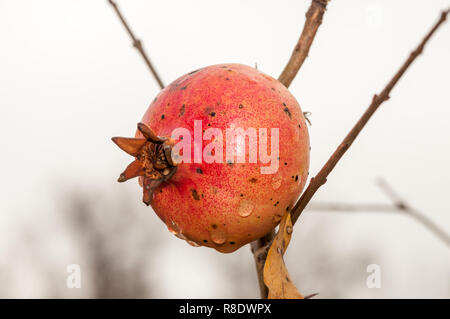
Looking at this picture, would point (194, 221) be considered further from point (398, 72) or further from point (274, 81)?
point (398, 72)

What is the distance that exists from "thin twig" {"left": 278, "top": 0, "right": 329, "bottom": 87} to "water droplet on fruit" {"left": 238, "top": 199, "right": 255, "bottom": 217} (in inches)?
13.0

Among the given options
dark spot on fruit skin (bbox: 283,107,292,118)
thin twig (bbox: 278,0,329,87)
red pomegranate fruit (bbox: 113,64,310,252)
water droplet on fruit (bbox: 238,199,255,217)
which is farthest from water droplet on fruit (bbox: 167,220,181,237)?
thin twig (bbox: 278,0,329,87)

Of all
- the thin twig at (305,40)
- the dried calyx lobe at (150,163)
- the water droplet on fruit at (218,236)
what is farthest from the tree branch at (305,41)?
the dried calyx lobe at (150,163)

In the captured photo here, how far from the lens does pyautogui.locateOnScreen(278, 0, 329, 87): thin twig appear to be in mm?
1045

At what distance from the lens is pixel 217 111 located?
2.64 ft

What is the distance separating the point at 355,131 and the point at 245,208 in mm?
214

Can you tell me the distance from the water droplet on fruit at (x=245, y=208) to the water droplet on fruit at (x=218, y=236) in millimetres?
50

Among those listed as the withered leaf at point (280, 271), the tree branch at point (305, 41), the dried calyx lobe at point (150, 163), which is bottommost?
the withered leaf at point (280, 271)

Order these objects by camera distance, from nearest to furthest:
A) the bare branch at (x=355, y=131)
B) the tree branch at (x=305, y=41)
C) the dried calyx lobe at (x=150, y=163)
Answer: the bare branch at (x=355, y=131) < the dried calyx lobe at (x=150, y=163) < the tree branch at (x=305, y=41)

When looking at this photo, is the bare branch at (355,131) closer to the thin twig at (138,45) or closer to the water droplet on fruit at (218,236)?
the water droplet on fruit at (218,236)

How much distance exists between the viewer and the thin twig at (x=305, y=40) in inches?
41.1

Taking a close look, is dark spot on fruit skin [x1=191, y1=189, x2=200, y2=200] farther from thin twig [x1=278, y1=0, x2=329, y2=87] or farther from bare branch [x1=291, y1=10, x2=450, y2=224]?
thin twig [x1=278, y1=0, x2=329, y2=87]

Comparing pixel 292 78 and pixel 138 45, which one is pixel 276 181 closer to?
pixel 292 78

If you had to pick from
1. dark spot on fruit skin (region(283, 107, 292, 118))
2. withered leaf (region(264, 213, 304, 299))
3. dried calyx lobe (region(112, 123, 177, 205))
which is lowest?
withered leaf (region(264, 213, 304, 299))
